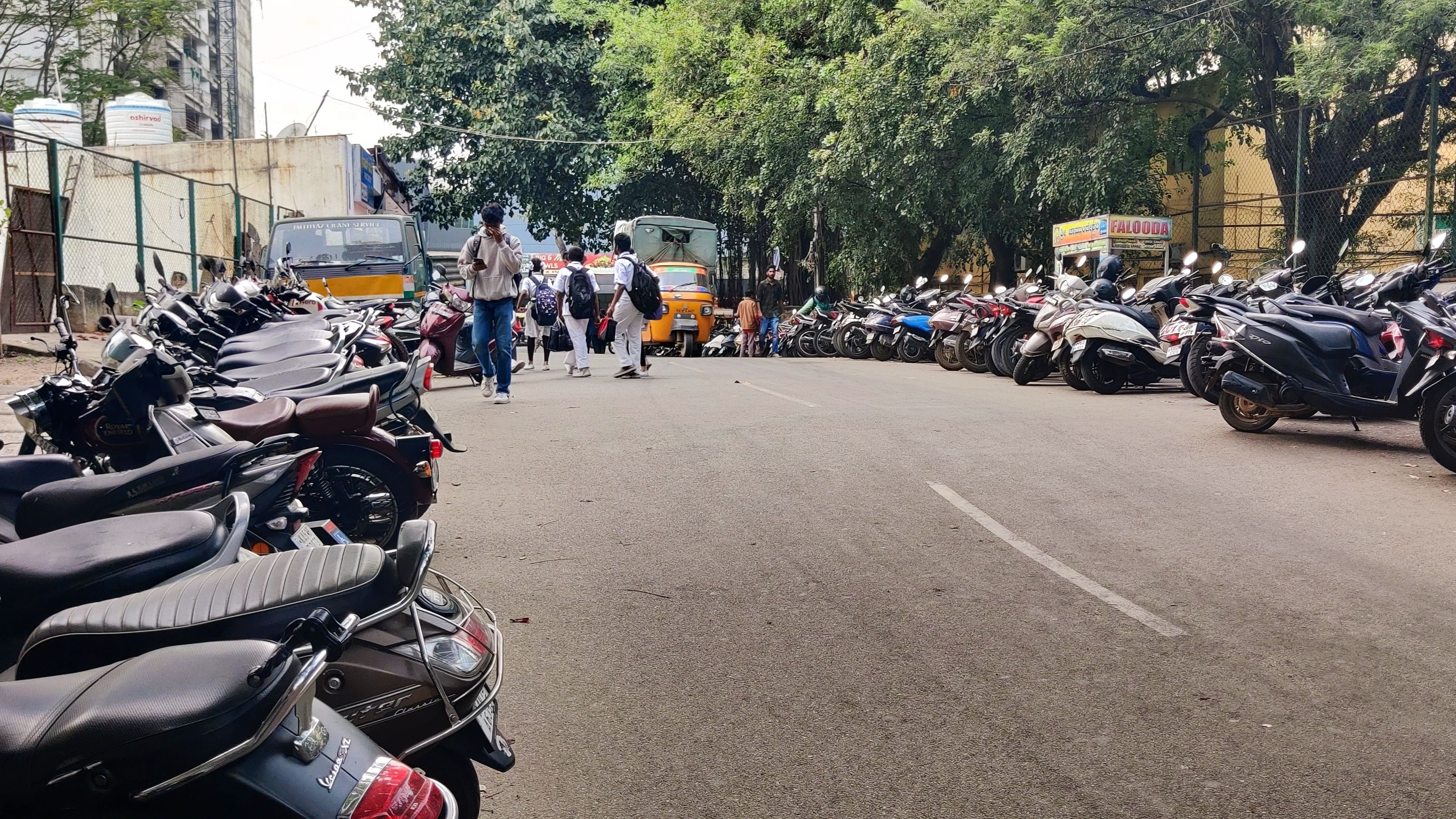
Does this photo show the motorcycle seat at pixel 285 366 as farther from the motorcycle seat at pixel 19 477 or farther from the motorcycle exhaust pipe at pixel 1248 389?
the motorcycle exhaust pipe at pixel 1248 389

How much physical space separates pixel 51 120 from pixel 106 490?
25621 mm

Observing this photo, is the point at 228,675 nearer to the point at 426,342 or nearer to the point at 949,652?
the point at 949,652

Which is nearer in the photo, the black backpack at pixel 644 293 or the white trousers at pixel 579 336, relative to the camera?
the black backpack at pixel 644 293

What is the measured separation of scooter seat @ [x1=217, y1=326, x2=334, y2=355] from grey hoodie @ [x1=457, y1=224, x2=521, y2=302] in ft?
18.2

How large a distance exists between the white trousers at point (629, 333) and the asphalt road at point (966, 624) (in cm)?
667

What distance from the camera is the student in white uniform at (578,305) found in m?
17.0

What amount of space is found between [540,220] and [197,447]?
3760cm

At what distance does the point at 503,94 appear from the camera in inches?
1538

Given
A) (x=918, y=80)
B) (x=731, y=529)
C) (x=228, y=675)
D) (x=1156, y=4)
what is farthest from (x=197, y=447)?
Answer: (x=918, y=80)

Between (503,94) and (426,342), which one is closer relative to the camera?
(426,342)

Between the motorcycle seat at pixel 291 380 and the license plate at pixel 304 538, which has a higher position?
the motorcycle seat at pixel 291 380

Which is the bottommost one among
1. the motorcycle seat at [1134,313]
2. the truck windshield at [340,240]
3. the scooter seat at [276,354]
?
the scooter seat at [276,354]

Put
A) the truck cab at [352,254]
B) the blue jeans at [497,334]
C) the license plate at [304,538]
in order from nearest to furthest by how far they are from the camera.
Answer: the license plate at [304,538]
the blue jeans at [497,334]
the truck cab at [352,254]

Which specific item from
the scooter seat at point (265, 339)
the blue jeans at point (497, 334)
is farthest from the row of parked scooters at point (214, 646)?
the blue jeans at point (497, 334)
